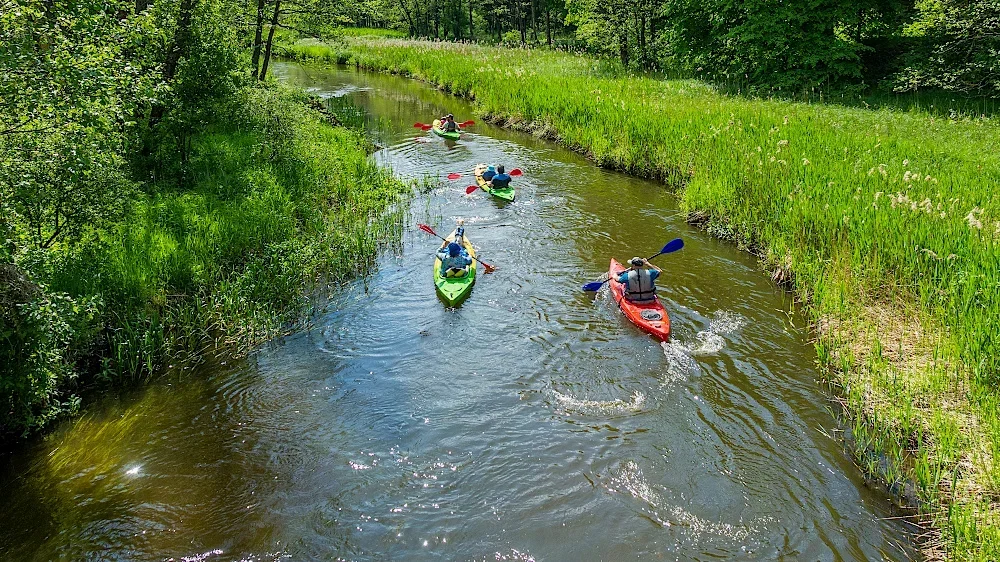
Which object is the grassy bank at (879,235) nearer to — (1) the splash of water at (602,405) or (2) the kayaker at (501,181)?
(1) the splash of water at (602,405)

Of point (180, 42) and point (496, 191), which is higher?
point (180, 42)

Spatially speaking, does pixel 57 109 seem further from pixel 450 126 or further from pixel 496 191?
pixel 450 126

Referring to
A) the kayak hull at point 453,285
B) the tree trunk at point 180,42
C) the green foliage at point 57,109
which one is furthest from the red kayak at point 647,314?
the tree trunk at point 180,42

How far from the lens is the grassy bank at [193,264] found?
5.70m

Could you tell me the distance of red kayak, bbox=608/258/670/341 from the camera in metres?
7.82

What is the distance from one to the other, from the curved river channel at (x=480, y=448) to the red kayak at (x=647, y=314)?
0.16 m

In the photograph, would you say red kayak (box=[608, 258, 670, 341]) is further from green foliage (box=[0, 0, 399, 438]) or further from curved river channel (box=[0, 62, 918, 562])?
green foliage (box=[0, 0, 399, 438])

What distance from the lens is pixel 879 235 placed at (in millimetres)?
7848

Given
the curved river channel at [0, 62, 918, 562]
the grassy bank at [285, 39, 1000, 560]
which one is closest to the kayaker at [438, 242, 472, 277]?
the curved river channel at [0, 62, 918, 562]

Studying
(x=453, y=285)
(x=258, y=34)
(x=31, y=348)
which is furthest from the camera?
(x=258, y=34)

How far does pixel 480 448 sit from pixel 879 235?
20.0 ft

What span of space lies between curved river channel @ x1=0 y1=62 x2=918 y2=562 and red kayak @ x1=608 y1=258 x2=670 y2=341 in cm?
16

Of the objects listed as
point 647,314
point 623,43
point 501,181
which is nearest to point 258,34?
point 501,181

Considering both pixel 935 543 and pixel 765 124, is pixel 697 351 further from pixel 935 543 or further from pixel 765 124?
pixel 765 124
